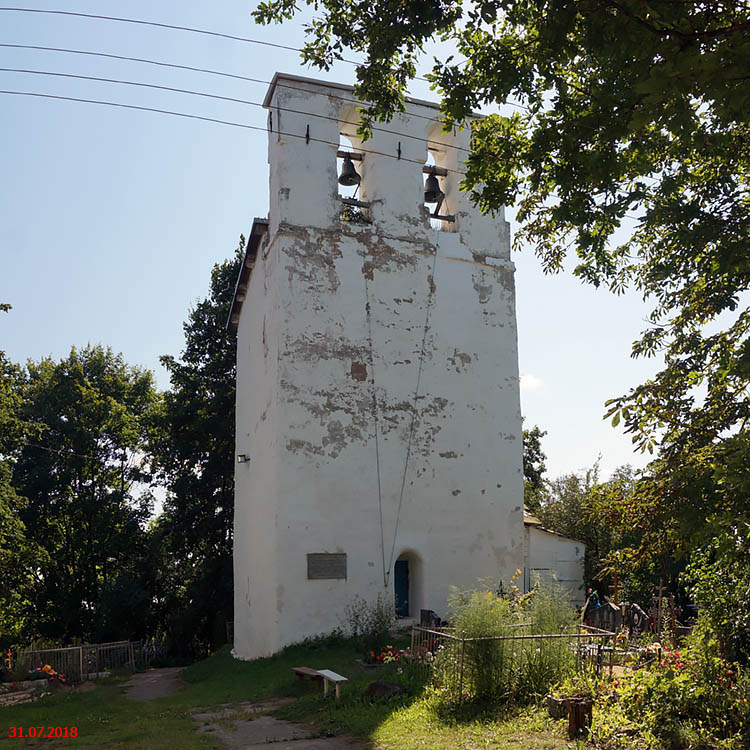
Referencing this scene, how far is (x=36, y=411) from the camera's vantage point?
33.2m

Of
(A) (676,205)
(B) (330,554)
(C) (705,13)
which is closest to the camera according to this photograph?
(C) (705,13)

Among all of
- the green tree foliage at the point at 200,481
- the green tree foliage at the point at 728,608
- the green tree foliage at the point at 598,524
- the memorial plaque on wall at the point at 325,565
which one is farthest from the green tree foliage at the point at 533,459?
the green tree foliage at the point at 728,608

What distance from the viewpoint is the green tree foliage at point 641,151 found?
18.0ft

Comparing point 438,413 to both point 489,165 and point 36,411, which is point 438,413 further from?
point 36,411

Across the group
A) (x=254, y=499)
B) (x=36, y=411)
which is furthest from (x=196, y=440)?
(x=254, y=499)

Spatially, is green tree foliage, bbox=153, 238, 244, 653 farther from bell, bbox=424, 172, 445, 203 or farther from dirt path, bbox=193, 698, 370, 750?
dirt path, bbox=193, 698, 370, 750

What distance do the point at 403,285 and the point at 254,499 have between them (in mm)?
6668

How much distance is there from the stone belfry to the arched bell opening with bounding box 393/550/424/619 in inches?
1.5

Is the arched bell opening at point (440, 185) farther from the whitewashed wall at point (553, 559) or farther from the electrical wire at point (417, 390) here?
the whitewashed wall at point (553, 559)

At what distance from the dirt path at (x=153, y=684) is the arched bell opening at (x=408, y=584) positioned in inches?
218

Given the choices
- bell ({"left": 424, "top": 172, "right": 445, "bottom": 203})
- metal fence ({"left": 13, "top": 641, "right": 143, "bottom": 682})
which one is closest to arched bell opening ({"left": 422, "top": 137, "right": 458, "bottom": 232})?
bell ({"left": 424, "top": 172, "right": 445, "bottom": 203})

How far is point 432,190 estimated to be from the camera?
19188mm

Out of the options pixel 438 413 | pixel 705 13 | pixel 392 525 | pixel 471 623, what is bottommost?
pixel 471 623

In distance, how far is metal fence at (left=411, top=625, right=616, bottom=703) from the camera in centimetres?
971
